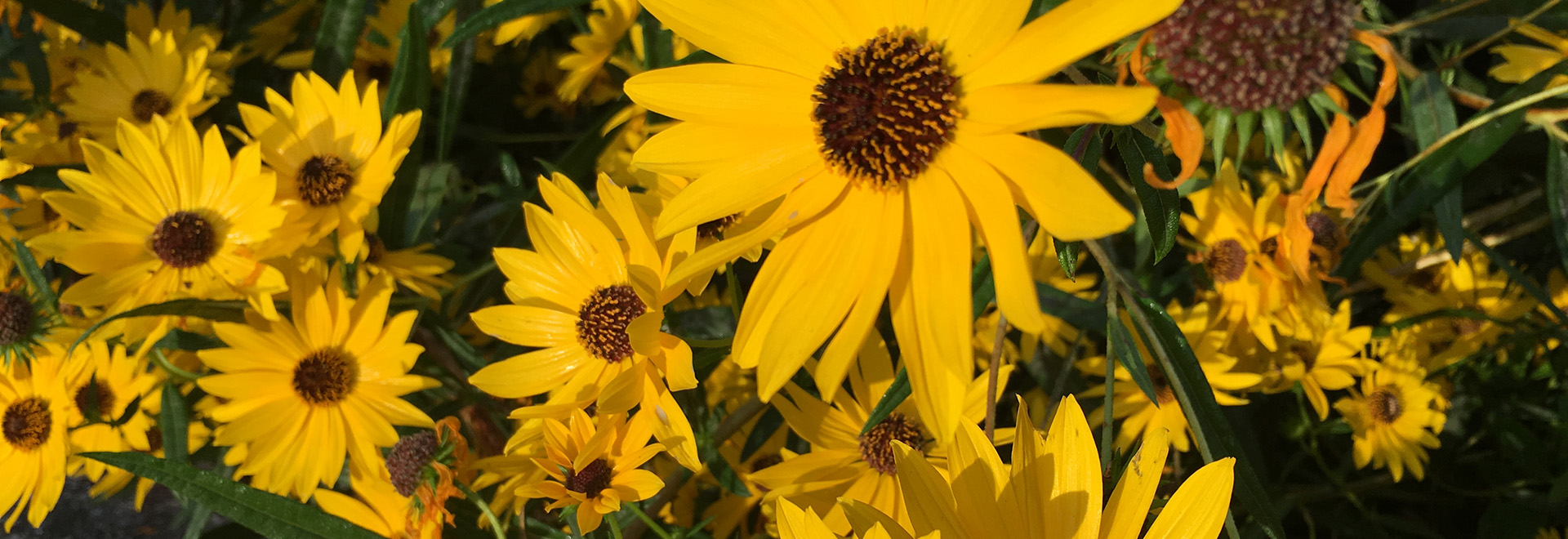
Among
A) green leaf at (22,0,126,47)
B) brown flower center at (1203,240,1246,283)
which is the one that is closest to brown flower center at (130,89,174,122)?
green leaf at (22,0,126,47)

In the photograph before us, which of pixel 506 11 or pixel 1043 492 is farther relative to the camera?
pixel 506 11

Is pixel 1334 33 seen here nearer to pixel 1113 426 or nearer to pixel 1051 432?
pixel 1051 432

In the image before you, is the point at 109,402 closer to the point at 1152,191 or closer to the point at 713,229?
the point at 713,229

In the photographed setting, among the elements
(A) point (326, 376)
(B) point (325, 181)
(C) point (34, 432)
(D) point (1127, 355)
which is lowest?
(D) point (1127, 355)

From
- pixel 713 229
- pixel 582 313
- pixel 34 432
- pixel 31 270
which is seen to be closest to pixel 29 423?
pixel 34 432

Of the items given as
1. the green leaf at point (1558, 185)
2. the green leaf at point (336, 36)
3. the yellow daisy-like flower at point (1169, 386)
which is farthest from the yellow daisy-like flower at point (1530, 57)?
the green leaf at point (336, 36)

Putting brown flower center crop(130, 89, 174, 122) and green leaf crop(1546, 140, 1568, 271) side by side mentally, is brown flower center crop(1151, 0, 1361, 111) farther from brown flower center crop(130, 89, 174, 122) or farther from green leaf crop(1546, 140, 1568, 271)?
brown flower center crop(130, 89, 174, 122)
